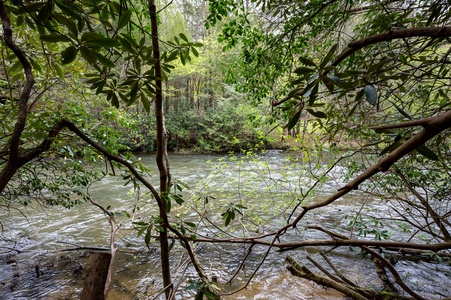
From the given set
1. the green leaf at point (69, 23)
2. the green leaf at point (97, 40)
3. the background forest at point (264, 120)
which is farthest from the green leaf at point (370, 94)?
the green leaf at point (69, 23)

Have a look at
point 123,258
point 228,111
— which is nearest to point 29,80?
point 123,258

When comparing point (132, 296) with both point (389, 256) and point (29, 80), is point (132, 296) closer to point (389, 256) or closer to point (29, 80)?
A: point (29, 80)

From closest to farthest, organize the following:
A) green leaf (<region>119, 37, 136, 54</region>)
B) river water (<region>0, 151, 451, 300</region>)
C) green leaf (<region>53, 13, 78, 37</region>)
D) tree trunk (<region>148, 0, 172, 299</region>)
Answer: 1. green leaf (<region>53, 13, 78, 37</region>)
2. green leaf (<region>119, 37, 136, 54</region>)
3. tree trunk (<region>148, 0, 172, 299</region>)
4. river water (<region>0, 151, 451, 300</region>)

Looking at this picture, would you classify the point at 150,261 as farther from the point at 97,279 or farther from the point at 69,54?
the point at 69,54

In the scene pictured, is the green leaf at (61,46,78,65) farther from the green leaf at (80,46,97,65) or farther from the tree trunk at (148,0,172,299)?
the tree trunk at (148,0,172,299)

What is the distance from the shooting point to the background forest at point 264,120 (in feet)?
2.87

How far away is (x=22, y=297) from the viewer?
2822 mm

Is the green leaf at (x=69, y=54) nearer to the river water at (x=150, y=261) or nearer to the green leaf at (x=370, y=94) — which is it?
the green leaf at (x=370, y=94)

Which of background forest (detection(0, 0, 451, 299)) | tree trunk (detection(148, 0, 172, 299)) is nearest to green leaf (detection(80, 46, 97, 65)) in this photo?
background forest (detection(0, 0, 451, 299))

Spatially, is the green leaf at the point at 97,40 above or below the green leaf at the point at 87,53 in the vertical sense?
above

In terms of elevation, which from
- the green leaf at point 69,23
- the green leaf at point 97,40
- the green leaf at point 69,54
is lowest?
the green leaf at point 69,54

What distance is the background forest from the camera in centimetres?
88

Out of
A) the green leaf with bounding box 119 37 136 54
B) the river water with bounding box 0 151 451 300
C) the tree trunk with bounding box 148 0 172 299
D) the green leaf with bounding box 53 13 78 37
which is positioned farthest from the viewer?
the river water with bounding box 0 151 451 300

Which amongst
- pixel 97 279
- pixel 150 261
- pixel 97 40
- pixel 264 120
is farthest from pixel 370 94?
pixel 150 261
